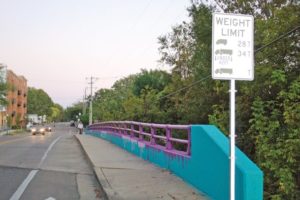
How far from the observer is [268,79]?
9.93 m

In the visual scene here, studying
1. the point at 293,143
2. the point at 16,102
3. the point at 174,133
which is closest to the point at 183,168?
the point at 293,143

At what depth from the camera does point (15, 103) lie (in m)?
144

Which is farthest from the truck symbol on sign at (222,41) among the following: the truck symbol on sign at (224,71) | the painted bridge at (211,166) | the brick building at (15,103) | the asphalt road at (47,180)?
the brick building at (15,103)

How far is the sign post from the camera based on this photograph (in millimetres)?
6250

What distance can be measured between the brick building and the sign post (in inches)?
4346

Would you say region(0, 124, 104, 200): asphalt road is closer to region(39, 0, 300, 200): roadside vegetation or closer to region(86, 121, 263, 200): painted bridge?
region(86, 121, 263, 200): painted bridge

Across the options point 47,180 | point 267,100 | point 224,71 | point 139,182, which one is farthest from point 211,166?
point 47,180

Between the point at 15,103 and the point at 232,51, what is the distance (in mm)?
143177

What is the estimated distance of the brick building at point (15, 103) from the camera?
118 meters

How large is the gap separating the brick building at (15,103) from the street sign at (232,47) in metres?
110

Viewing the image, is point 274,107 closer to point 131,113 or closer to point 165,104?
point 165,104

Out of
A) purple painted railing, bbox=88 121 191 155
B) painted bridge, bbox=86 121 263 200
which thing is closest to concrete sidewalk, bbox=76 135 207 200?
painted bridge, bbox=86 121 263 200

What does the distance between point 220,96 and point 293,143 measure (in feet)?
20.4

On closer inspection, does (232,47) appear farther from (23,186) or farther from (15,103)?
(15,103)
